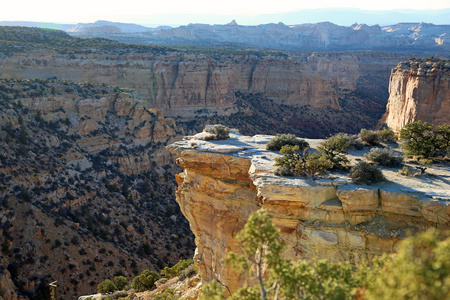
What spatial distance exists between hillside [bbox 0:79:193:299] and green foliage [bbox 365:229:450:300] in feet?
72.4

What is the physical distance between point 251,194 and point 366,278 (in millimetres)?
6919

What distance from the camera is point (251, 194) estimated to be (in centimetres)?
1404

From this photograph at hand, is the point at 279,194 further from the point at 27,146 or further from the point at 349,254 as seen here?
the point at 27,146

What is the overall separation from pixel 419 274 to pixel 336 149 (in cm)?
1049

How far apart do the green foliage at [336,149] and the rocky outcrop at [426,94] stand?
86.2 feet

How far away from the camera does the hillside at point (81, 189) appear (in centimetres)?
2431

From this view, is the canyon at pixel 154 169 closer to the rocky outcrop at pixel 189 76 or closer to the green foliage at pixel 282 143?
the rocky outcrop at pixel 189 76

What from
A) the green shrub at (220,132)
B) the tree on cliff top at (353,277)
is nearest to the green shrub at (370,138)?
the green shrub at (220,132)

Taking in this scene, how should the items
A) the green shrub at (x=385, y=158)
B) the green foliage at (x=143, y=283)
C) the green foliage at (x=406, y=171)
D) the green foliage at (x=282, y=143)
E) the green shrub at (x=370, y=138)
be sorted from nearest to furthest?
1. the green foliage at (x=406, y=171)
2. the green shrub at (x=385, y=158)
3. the green foliage at (x=282, y=143)
4. the green shrub at (x=370, y=138)
5. the green foliage at (x=143, y=283)

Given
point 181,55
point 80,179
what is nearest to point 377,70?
point 181,55

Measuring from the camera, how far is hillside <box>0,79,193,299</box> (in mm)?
24312

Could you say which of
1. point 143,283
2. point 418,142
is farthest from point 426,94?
point 143,283

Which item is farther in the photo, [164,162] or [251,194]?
[164,162]

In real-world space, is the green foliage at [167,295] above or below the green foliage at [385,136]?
below
